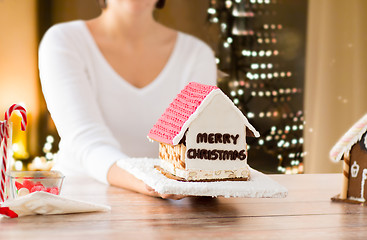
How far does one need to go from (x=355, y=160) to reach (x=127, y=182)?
0.51 meters

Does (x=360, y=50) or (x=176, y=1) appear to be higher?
(x=176, y=1)

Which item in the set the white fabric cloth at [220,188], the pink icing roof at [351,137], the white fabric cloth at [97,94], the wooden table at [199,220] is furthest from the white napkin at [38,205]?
the pink icing roof at [351,137]

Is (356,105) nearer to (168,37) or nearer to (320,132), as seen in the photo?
(320,132)

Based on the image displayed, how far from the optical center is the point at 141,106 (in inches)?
73.6

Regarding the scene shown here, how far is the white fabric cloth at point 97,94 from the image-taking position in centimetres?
148

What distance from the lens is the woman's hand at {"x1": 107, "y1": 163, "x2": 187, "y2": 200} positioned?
1.02m

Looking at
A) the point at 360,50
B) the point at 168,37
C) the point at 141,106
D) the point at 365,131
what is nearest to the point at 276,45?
the point at 360,50

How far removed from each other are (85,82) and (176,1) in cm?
177

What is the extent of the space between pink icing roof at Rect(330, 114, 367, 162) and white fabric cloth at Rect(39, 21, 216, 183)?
0.60 m

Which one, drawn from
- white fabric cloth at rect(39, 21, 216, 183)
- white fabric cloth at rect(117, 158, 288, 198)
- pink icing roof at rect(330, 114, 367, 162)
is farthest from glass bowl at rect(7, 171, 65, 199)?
pink icing roof at rect(330, 114, 367, 162)

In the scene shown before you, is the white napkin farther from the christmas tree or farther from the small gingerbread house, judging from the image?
the christmas tree

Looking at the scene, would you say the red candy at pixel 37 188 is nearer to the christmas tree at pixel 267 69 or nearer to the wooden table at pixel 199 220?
the wooden table at pixel 199 220

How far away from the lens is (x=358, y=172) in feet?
3.31

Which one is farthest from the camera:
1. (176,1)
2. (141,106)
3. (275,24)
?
(275,24)
